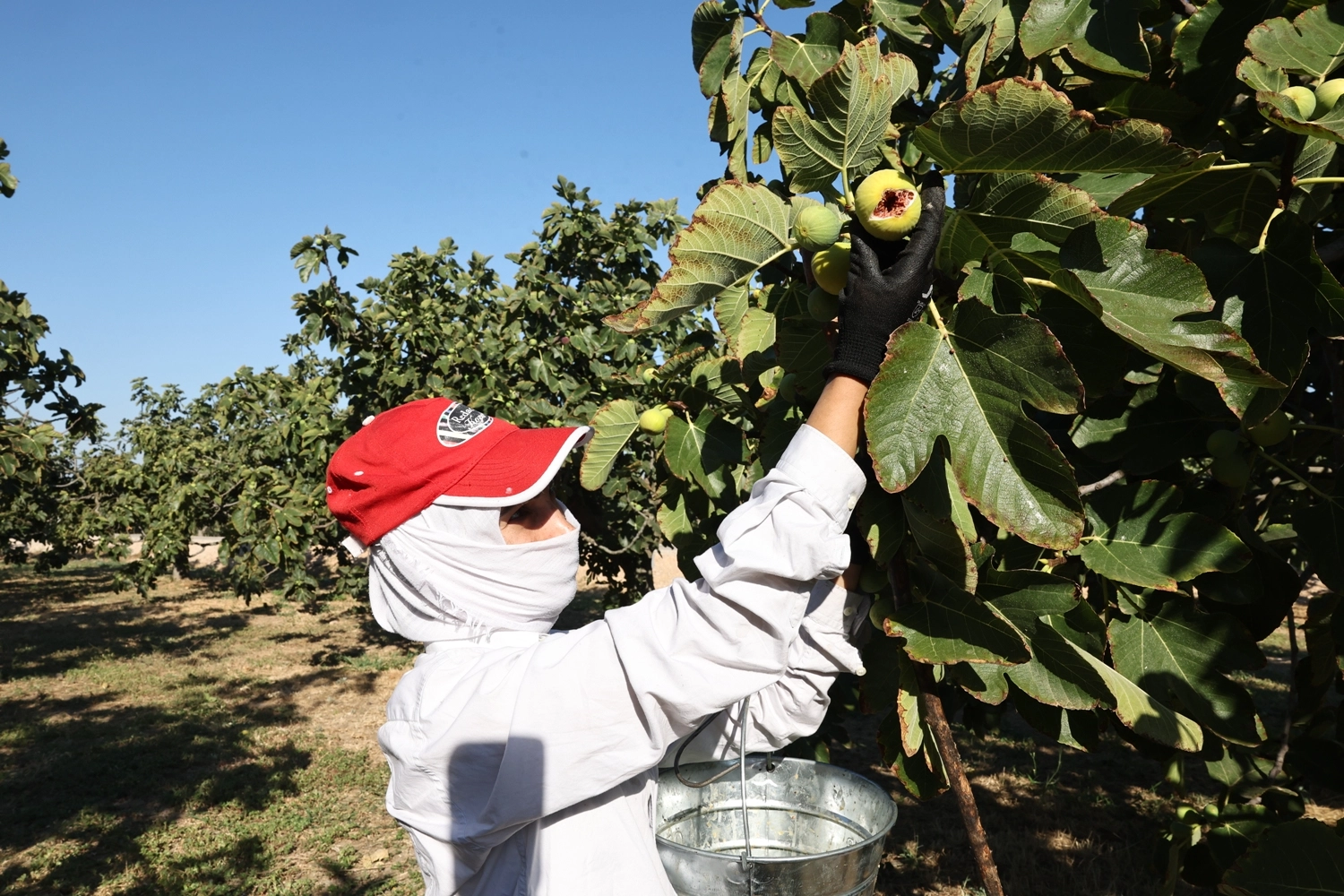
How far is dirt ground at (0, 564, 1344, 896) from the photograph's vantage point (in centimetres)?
452

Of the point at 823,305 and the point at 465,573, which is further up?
the point at 823,305

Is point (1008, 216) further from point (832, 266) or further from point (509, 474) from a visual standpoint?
point (509, 474)

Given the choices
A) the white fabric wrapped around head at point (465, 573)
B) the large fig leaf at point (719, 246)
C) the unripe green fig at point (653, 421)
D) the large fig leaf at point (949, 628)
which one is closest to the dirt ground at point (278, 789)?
the unripe green fig at point (653, 421)

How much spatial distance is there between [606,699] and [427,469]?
56cm

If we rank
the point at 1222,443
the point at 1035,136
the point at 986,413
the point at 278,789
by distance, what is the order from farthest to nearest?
1. the point at 278,789
2. the point at 1222,443
3. the point at 986,413
4. the point at 1035,136

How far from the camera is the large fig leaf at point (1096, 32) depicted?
4.30ft

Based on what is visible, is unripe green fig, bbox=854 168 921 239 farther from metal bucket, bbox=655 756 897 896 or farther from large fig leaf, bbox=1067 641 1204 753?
metal bucket, bbox=655 756 897 896

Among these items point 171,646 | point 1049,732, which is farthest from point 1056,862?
point 171,646

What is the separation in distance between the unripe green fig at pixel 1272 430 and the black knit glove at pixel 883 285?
83 cm

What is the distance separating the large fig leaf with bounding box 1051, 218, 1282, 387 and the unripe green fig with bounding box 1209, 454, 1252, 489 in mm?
594

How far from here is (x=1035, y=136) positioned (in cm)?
98

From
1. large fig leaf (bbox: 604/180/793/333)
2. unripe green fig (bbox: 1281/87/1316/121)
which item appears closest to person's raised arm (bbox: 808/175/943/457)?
large fig leaf (bbox: 604/180/793/333)

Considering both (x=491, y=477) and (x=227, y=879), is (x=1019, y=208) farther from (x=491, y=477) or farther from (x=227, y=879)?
(x=227, y=879)

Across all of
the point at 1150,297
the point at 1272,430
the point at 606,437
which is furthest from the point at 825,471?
the point at 606,437
